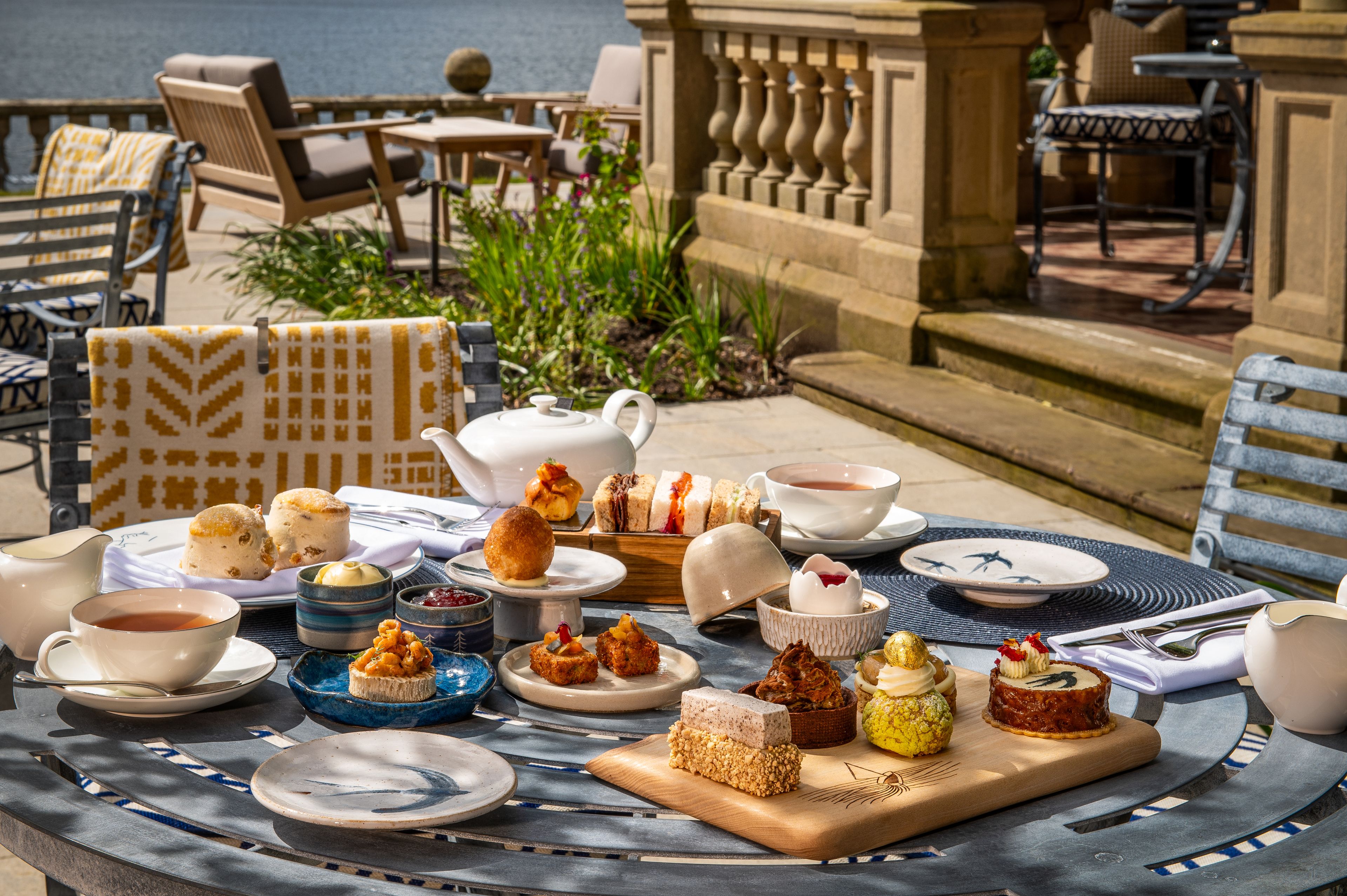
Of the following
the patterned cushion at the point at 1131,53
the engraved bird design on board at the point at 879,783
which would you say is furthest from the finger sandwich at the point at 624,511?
the patterned cushion at the point at 1131,53

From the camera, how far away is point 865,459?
18.5 feet

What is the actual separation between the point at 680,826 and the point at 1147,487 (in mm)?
3781

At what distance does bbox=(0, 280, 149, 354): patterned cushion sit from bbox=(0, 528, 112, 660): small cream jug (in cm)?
372

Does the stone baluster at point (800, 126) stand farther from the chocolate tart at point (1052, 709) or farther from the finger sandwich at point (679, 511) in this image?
the chocolate tart at point (1052, 709)

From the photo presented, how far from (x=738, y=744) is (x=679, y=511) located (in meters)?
0.72

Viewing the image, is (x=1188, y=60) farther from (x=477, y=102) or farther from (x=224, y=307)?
(x=477, y=102)

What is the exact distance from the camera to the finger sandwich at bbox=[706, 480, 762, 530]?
200 centimetres

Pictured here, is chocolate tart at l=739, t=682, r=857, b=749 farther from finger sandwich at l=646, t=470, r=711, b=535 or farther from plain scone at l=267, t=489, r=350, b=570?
plain scone at l=267, t=489, r=350, b=570

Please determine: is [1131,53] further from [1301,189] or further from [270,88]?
[270,88]

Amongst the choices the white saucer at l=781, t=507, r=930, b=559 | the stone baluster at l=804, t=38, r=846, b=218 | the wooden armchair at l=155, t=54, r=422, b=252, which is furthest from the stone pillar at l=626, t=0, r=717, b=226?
the white saucer at l=781, t=507, r=930, b=559

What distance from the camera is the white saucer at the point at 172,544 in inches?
73.5

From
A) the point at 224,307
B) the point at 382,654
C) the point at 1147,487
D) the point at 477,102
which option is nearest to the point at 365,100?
the point at 477,102

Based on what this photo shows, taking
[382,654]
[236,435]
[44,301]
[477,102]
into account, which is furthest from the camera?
[477,102]

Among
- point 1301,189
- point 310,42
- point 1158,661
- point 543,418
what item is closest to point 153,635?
point 543,418
